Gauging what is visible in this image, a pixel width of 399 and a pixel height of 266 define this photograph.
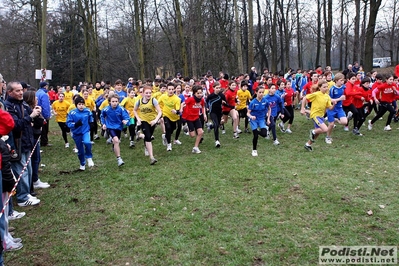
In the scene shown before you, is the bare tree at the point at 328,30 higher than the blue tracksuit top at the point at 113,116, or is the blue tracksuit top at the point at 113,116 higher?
the bare tree at the point at 328,30

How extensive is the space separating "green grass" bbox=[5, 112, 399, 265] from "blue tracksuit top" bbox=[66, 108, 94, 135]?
0.97 meters

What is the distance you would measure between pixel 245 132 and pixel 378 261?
8647 mm

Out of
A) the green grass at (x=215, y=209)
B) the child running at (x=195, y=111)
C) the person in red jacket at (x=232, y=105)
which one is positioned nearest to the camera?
the green grass at (x=215, y=209)

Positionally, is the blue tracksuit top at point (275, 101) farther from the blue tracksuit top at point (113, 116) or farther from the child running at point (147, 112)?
the blue tracksuit top at point (113, 116)

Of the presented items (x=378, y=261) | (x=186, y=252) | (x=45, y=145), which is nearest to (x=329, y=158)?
(x=378, y=261)

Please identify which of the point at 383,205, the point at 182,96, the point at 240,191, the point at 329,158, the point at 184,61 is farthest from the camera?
the point at 184,61

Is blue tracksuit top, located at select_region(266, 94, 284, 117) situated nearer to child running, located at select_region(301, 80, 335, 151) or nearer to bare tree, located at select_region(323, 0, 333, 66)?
child running, located at select_region(301, 80, 335, 151)

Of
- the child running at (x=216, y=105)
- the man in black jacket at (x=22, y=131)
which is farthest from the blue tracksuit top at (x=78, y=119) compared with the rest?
the child running at (x=216, y=105)

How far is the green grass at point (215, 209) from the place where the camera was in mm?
4203

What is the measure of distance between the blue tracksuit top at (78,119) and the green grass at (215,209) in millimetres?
973

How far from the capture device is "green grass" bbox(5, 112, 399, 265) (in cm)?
420

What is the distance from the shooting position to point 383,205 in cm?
525

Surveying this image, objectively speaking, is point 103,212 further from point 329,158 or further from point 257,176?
point 329,158

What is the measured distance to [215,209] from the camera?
17.7ft
